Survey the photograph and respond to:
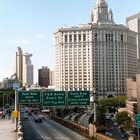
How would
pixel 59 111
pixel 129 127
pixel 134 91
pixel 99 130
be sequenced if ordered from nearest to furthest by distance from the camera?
pixel 99 130
pixel 129 127
pixel 134 91
pixel 59 111

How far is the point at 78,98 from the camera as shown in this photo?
6606 cm

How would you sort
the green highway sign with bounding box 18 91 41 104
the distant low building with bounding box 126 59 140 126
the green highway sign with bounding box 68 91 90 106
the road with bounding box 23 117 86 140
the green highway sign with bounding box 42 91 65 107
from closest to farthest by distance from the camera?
the road with bounding box 23 117 86 140
the green highway sign with bounding box 68 91 90 106
the green highway sign with bounding box 42 91 65 107
the green highway sign with bounding box 18 91 41 104
the distant low building with bounding box 126 59 140 126

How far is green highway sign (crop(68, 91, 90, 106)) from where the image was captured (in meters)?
65.7

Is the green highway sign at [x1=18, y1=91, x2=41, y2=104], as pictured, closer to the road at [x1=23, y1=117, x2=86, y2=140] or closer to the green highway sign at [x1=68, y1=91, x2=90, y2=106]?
the green highway sign at [x1=68, y1=91, x2=90, y2=106]

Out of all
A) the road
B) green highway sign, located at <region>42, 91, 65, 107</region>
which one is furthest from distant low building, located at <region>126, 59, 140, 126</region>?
green highway sign, located at <region>42, 91, 65, 107</region>

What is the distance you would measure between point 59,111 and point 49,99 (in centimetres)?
8766

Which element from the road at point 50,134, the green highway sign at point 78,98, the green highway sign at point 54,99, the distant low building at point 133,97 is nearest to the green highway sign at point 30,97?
the green highway sign at point 54,99

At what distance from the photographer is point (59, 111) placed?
15312 centimetres

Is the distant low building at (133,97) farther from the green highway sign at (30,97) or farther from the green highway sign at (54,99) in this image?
the green highway sign at (30,97)

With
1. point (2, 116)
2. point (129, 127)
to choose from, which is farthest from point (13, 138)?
point (2, 116)

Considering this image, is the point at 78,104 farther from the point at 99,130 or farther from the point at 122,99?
the point at 122,99

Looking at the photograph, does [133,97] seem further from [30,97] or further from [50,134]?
[30,97]

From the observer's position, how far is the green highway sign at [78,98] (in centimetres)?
6569

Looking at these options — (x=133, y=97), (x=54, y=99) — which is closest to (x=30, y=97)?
(x=54, y=99)
